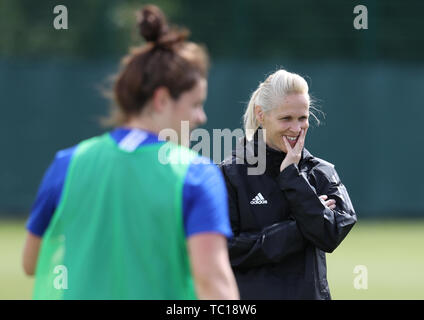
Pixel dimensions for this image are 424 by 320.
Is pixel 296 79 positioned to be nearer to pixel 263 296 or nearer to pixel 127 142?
pixel 263 296

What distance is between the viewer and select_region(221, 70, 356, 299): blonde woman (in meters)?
4.45

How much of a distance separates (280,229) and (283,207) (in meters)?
0.18

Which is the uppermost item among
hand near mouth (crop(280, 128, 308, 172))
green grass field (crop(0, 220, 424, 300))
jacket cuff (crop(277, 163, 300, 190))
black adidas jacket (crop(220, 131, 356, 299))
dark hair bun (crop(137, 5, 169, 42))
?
dark hair bun (crop(137, 5, 169, 42))

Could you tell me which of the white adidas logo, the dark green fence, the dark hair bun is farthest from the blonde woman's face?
the dark green fence

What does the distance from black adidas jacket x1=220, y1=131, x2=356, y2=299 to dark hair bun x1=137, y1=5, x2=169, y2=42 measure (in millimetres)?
1603

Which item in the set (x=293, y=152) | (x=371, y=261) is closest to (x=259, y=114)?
(x=293, y=152)

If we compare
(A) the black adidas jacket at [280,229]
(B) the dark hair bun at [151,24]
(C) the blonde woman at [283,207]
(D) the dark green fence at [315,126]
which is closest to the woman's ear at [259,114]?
(C) the blonde woman at [283,207]

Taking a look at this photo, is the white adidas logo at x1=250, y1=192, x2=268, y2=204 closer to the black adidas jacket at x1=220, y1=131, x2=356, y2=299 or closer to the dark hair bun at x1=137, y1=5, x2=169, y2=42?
the black adidas jacket at x1=220, y1=131, x2=356, y2=299

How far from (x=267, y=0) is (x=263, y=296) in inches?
572

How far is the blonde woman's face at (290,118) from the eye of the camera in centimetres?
464

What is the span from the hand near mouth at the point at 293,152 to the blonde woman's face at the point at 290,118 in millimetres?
28

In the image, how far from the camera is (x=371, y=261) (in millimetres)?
12852

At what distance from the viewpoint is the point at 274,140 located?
4.71m
